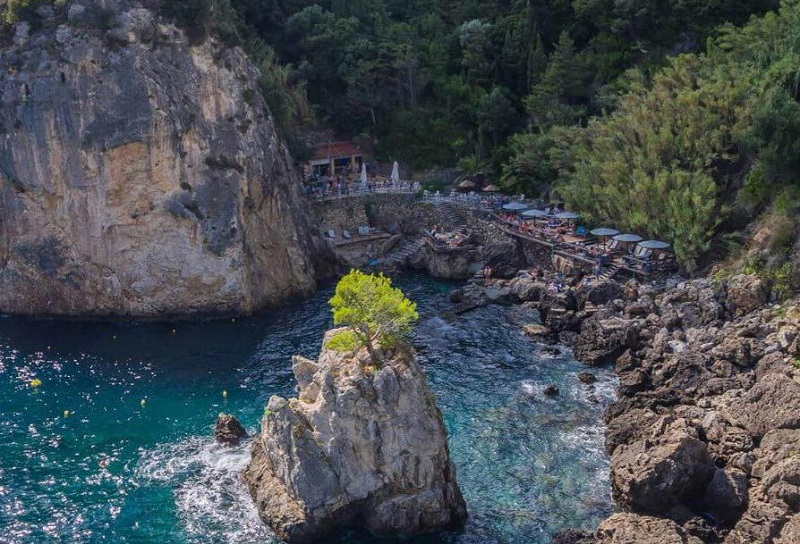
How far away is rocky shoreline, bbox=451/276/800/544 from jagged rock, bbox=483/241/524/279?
3.67 m

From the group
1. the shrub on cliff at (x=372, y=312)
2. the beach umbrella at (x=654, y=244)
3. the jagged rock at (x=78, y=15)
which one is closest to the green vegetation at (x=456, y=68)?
the beach umbrella at (x=654, y=244)

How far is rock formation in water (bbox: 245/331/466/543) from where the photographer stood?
3556 centimetres

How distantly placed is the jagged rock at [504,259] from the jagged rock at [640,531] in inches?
1318

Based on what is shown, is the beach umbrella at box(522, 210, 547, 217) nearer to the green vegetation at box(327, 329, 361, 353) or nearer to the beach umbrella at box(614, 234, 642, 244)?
the beach umbrella at box(614, 234, 642, 244)

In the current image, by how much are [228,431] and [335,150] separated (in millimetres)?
41251

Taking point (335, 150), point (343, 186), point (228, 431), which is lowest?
point (228, 431)

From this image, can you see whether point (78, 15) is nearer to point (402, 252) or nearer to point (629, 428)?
point (402, 252)

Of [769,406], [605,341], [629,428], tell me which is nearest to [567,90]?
[605,341]

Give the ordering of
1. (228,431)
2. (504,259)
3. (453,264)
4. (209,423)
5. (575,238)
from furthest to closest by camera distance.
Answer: (453,264)
(504,259)
(575,238)
(209,423)
(228,431)

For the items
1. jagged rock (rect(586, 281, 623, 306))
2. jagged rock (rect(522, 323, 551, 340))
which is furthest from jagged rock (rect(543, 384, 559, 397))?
jagged rock (rect(586, 281, 623, 306))

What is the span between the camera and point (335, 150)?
263ft

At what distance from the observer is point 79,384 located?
51188 mm

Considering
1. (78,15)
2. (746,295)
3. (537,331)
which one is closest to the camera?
(746,295)

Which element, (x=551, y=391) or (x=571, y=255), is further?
(x=571, y=255)
